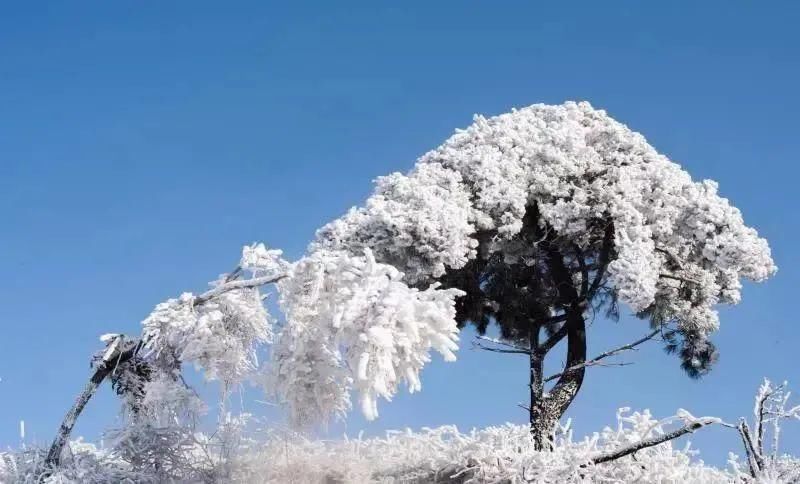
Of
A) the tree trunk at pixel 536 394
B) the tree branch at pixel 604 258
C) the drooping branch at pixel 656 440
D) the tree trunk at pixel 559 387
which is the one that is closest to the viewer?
the drooping branch at pixel 656 440

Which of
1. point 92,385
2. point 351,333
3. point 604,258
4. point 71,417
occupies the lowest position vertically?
point 71,417

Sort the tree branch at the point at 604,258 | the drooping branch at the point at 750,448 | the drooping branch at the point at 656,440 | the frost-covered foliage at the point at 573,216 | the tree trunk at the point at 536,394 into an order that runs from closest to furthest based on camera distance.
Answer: the drooping branch at the point at 750,448, the drooping branch at the point at 656,440, the frost-covered foliage at the point at 573,216, the tree trunk at the point at 536,394, the tree branch at the point at 604,258

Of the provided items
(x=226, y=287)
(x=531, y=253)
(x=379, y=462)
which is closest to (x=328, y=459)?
(x=379, y=462)

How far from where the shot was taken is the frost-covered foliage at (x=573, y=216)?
16203 millimetres

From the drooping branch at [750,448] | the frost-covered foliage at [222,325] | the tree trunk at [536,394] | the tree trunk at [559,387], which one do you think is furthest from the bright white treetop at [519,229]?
the drooping branch at [750,448]

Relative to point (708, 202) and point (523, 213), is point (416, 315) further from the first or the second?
point (708, 202)

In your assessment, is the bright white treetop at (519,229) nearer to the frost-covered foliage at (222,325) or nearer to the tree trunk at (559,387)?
the frost-covered foliage at (222,325)

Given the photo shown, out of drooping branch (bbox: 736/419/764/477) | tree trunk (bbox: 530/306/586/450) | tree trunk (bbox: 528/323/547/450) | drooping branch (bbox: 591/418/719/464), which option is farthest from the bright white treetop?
drooping branch (bbox: 736/419/764/477)

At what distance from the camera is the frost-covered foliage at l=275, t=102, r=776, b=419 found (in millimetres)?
16203

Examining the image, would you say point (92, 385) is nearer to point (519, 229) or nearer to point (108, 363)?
point (108, 363)

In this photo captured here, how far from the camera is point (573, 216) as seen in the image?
17.3 metres

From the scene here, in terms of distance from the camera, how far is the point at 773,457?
9.22 m

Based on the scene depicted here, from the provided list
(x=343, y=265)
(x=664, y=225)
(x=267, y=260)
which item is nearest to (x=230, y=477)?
(x=267, y=260)

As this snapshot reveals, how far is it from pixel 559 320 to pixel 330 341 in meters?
7.94
